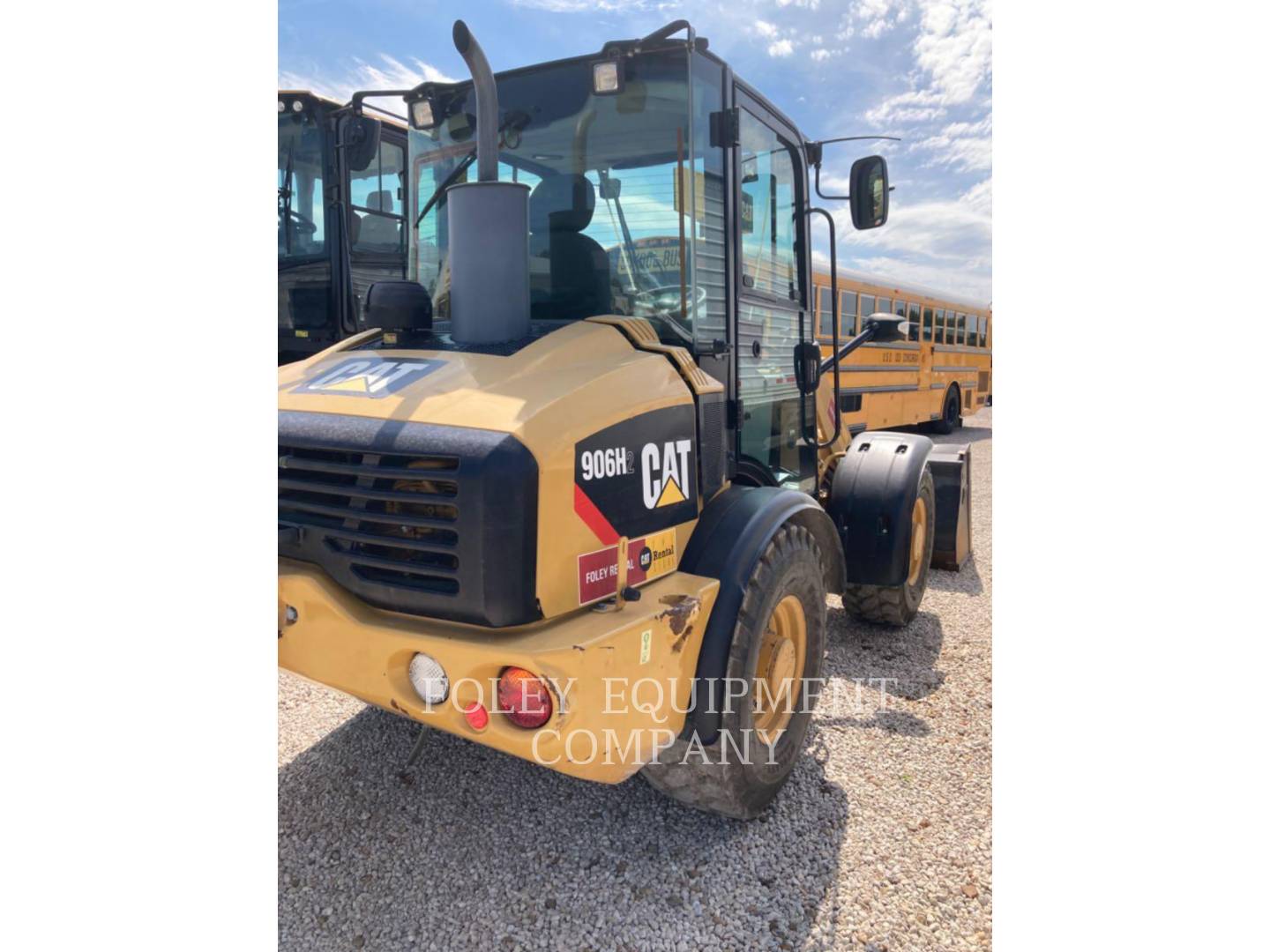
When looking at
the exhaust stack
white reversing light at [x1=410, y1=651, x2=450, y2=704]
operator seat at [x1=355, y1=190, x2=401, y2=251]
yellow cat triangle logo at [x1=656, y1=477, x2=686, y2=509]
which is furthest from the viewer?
operator seat at [x1=355, y1=190, x2=401, y2=251]

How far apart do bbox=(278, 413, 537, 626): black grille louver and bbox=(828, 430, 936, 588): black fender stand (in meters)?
2.34

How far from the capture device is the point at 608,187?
277 cm

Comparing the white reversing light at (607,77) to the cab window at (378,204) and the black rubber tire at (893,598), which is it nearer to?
the black rubber tire at (893,598)

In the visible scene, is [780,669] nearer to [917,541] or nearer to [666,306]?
[666,306]

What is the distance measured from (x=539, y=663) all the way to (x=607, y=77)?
195 cm

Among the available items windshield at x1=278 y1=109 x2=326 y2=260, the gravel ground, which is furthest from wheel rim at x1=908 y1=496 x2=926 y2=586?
windshield at x1=278 y1=109 x2=326 y2=260

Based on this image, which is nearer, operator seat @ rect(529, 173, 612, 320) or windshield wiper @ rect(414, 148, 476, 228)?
operator seat @ rect(529, 173, 612, 320)

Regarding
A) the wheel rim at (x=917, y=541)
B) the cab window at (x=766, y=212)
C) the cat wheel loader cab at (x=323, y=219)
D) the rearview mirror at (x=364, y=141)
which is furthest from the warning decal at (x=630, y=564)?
the cat wheel loader cab at (x=323, y=219)

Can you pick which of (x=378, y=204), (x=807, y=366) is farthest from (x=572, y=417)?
(x=378, y=204)

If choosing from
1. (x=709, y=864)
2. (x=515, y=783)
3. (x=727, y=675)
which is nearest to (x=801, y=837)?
(x=709, y=864)

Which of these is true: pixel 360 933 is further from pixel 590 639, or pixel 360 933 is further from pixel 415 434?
pixel 415 434

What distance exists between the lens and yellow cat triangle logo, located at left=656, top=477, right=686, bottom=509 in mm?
2250

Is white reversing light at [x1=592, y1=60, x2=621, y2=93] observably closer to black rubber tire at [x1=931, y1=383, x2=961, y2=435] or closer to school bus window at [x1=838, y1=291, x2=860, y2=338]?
school bus window at [x1=838, y1=291, x2=860, y2=338]

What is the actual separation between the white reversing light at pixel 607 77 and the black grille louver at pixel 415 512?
1458 mm
